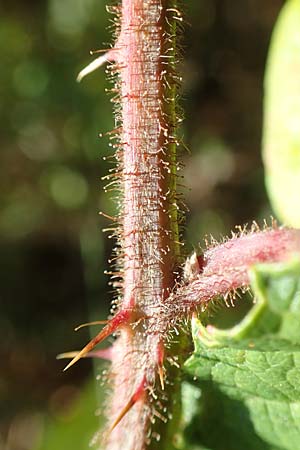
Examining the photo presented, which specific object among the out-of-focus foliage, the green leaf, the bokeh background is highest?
the bokeh background

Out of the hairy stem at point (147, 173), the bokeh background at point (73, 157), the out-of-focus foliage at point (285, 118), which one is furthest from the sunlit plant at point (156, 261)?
the bokeh background at point (73, 157)

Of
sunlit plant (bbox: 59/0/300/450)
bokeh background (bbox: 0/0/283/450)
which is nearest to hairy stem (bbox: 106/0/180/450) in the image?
sunlit plant (bbox: 59/0/300/450)

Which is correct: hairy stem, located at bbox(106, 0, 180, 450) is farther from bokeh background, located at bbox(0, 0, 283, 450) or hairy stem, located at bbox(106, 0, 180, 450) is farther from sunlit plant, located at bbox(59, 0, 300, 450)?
bokeh background, located at bbox(0, 0, 283, 450)

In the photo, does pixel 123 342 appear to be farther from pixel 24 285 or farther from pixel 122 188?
pixel 24 285

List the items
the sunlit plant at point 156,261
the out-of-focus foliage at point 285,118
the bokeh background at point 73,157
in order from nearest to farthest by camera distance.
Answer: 1. the sunlit plant at point 156,261
2. the out-of-focus foliage at point 285,118
3. the bokeh background at point 73,157

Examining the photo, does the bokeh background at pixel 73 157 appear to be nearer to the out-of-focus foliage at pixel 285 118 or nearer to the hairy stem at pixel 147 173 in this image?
the out-of-focus foliage at pixel 285 118

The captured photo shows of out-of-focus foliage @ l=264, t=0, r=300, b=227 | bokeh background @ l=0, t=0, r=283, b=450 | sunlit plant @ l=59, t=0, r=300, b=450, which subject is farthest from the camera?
bokeh background @ l=0, t=0, r=283, b=450

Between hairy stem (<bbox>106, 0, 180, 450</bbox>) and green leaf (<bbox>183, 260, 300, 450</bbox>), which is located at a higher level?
hairy stem (<bbox>106, 0, 180, 450</bbox>)
